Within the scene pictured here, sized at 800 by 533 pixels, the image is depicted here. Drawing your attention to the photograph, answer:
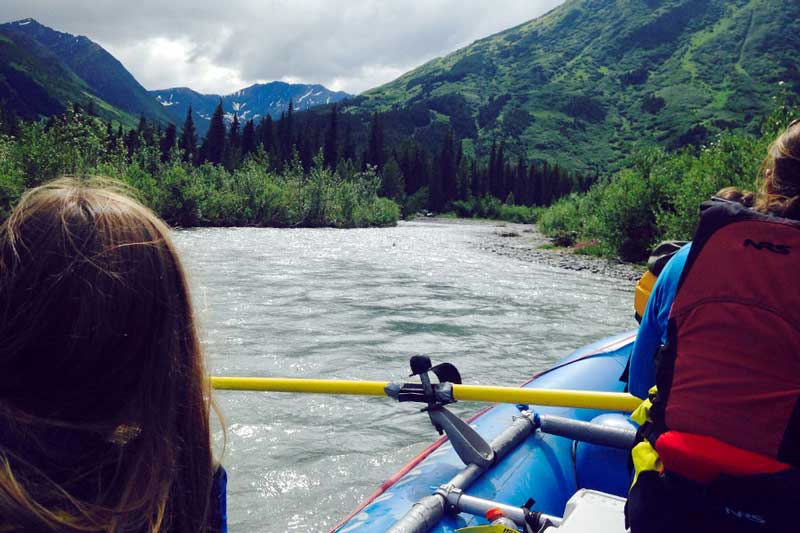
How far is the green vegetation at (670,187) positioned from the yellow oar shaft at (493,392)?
11.1 meters

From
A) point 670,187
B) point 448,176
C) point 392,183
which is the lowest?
point 670,187

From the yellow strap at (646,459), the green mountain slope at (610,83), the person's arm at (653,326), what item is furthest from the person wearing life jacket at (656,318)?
the green mountain slope at (610,83)

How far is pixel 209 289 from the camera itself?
10.1 meters

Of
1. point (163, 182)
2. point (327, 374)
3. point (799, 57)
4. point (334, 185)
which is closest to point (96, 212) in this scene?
point (327, 374)

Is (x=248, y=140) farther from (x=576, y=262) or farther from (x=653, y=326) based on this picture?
(x=653, y=326)

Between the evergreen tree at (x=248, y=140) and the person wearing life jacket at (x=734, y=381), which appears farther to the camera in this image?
Answer: the evergreen tree at (x=248, y=140)

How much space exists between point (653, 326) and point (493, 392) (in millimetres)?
1179

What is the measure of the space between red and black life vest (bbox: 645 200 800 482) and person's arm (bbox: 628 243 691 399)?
0.17 meters

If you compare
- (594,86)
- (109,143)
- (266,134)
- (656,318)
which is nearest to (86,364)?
(656,318)

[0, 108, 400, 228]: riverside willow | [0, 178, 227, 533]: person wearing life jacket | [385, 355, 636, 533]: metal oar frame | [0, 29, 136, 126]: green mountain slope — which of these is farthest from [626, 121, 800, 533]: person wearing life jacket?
[0, 29, 136, 126]: green mountain slope

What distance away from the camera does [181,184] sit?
27828 mm

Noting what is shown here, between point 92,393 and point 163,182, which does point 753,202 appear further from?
point 163,182

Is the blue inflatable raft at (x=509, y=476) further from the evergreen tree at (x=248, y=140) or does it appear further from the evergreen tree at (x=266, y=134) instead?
the evergreen tree at (x=248, y=140)

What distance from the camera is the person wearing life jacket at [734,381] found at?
154cm
